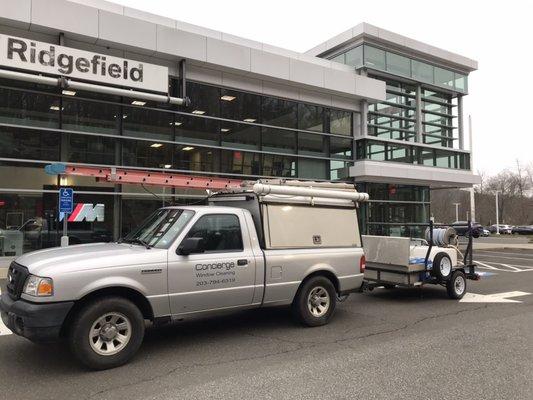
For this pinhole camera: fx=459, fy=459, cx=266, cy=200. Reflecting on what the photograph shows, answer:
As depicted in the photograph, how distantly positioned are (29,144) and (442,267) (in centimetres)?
1269

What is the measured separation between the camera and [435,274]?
379 inches

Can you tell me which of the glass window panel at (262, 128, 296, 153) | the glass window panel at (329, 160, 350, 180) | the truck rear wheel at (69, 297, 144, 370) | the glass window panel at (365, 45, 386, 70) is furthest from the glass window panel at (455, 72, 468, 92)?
the truck rear wheel at (69, 297, 144, 370)

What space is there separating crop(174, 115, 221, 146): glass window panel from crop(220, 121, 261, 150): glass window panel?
312 millimetres

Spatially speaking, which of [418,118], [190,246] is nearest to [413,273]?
[190,246]

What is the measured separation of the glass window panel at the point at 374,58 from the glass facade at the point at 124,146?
3813mm

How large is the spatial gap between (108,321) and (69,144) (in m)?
11.5

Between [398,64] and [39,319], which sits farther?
[398,64]

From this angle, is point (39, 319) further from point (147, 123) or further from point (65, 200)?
point (147, 123)

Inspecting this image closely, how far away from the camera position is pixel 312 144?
68.0ft

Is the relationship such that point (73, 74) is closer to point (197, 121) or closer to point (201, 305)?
point (197, 121)

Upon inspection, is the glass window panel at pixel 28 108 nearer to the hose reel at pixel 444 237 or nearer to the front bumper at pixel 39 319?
the front bumper at pixel 39 319

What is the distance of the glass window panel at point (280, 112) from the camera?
19.4 m

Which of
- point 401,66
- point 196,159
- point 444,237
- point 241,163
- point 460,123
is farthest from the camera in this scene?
point 460,123

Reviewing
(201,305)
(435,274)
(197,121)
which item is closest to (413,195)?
(197,121)
